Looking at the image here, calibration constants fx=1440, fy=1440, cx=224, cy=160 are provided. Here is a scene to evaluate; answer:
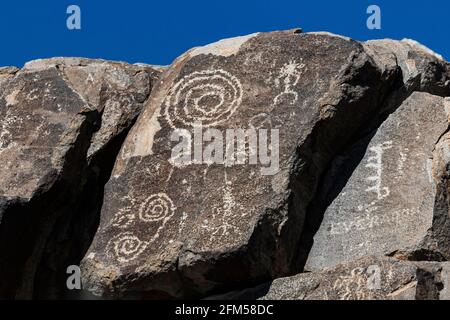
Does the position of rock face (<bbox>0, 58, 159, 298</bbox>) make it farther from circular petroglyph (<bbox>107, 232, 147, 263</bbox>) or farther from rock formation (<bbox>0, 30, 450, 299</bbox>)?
circular petroglyph (<bbox>107, 232, 147, 263</bbox>)

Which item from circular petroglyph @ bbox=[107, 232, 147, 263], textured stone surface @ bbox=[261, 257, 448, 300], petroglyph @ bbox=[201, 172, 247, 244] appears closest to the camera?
textured stone surface @ bbox=[261, 257, 448, 300]

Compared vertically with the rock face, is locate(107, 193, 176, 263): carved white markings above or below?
below

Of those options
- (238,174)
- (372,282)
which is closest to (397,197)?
(372,282)

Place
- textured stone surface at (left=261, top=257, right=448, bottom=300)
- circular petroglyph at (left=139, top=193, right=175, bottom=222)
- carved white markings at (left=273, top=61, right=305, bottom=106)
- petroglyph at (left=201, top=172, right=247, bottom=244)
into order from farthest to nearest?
carved white markings at (left=273, top=61, right=305, bottom=106) < circular petroglyph at (left=139, top=193, right=175, bottom=222) < petroglyph at (left=201, top=172, right=247, bottom=244) < textured stone surface at (left=261, top=257, right=448, bottom=300)

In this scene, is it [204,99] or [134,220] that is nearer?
[134,220]

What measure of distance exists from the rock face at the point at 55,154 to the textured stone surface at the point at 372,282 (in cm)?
145

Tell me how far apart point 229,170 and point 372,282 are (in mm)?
1093

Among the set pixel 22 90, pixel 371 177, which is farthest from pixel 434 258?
pixel 22 90

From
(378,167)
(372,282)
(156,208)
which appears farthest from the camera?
(378,167)

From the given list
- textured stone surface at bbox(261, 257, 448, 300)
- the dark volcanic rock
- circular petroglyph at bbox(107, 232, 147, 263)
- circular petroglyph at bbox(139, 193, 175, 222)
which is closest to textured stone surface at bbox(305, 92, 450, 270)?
the dark volcanic rock

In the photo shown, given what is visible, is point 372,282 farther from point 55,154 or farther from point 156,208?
point 55,154

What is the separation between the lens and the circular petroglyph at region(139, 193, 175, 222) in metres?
7.68

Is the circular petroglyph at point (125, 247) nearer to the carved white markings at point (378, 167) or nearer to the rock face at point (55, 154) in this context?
the rock face at point (55, 154)

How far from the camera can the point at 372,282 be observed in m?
7.06
